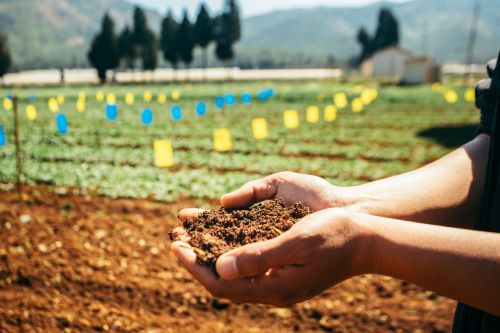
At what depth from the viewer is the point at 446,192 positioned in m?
1.86

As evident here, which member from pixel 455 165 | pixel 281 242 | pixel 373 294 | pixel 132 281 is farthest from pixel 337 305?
pixel 281 242

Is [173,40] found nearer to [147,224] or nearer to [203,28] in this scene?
[203,28]

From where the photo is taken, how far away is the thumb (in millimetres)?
1485

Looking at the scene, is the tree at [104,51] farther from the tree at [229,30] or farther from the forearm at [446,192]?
the forearm at [446,192]

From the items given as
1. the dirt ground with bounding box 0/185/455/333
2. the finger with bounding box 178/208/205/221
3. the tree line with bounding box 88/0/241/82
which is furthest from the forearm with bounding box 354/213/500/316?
the tree line with bounding box 88/0/241/82

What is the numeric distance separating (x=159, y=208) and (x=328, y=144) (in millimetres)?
7439

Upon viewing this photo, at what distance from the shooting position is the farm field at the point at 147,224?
395 centimetres

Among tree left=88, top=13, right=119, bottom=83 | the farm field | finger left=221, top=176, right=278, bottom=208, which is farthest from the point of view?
tree left=88, top=13, right=119, bottom=83

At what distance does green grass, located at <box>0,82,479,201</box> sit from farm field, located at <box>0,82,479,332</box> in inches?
1.7

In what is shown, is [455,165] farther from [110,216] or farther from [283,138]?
[283,138]

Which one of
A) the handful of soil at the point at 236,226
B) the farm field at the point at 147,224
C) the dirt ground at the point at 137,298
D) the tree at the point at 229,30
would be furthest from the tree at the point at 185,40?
the handful of soil at the point at 236,226

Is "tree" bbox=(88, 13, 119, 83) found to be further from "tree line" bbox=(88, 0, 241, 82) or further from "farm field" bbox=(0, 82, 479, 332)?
"farm field" bbox=(0, 82, 479, 332)

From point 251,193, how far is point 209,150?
10110 millimetres

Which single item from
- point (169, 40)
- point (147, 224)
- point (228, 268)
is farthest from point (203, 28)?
point (228, 268)
